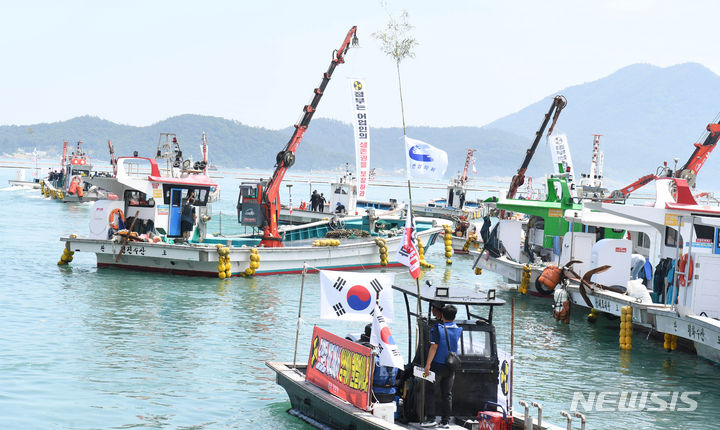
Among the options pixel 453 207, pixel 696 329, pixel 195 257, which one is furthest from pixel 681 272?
pixel 453 207

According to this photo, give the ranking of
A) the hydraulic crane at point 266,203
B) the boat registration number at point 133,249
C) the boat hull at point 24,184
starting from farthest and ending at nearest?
the boat hull at point 24,184, the hydraulic crane at point 266,203, the boat registration number at point 133,249

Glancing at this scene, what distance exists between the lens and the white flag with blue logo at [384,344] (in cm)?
1107

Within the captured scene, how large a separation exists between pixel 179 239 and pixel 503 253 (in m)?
11.4

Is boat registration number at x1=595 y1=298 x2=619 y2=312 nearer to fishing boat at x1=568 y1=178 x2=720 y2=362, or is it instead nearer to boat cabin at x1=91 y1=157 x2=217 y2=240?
fishing boat at x1=568 y1=178 x2=720 y2=362

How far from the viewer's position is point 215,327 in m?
21.2

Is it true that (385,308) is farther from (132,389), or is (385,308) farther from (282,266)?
(282,266)

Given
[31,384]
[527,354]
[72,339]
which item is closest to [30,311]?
[72,339]

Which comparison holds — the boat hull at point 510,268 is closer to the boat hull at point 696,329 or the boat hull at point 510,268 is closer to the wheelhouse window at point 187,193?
the boat hull at point 696,329

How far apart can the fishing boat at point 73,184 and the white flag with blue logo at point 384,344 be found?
202 feet

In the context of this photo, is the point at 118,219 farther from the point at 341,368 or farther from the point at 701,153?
the point at 701,153

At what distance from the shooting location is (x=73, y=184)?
7569cm

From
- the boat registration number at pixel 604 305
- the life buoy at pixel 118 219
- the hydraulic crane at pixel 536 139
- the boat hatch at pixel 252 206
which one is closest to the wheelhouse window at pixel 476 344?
the boat registration number at pixel 604 305

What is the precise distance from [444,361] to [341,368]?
1.62 metres

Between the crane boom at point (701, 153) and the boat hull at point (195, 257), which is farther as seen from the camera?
the boat hull at point (195, 257)
